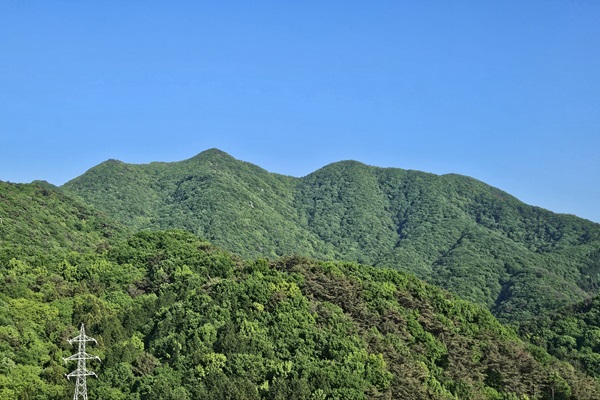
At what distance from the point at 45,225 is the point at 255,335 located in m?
64.6

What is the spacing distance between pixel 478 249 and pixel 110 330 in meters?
150

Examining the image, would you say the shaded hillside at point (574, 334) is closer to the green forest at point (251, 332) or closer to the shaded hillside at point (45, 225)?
the green forest at point (251, 332)

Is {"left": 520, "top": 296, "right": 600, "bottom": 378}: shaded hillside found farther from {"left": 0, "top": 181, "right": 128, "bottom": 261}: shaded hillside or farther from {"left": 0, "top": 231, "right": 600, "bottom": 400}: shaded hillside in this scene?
{"left": 0, "top": 181, "right": 128, "bottom": 261}: shaded hillside

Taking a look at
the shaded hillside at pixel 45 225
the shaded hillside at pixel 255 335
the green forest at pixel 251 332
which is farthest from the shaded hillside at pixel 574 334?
the shaded hillside at pixel 45 225

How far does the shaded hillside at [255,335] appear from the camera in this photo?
192ft

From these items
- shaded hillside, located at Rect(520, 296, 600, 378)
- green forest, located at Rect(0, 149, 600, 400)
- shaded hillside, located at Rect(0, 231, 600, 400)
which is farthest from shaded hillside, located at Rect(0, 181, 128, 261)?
shaded hillside, located at Rect(520, 296, 600, 378)

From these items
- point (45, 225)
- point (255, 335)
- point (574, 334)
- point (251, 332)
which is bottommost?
point (574, 334)

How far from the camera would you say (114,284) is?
82.1 m

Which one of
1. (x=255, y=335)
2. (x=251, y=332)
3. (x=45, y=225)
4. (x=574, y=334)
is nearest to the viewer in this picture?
(x=255, y=335)

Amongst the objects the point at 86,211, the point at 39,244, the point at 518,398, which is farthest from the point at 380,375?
the point at 86,211

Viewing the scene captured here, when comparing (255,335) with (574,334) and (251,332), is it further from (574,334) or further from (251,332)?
(574,334)

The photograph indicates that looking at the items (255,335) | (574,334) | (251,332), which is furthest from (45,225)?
(574,334)

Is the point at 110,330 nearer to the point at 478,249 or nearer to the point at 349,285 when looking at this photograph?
the point at 349,285

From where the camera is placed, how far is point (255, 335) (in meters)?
64.8
